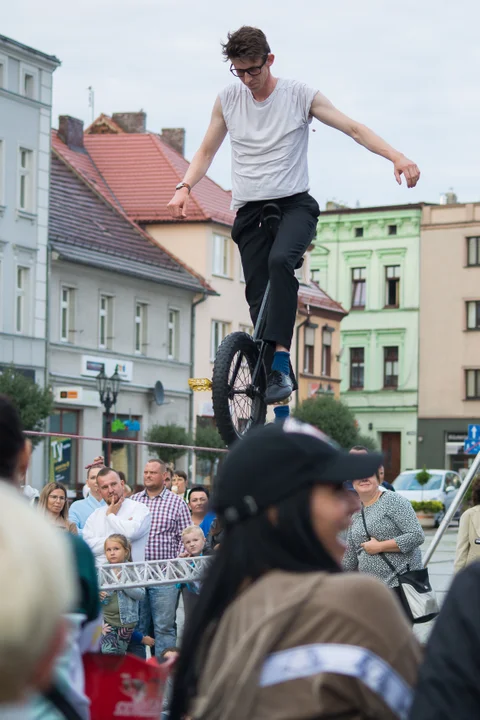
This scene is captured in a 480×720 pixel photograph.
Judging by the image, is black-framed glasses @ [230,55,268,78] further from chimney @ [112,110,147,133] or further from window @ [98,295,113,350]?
chimney @ [112,110,147,133]

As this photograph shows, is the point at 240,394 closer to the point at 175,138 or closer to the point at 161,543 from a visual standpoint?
the point at 161,543

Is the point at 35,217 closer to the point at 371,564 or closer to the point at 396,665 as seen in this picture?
the point at 371,564

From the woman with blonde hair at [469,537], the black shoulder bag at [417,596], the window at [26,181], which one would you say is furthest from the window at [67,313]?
the black shoulder bag at [417,596]

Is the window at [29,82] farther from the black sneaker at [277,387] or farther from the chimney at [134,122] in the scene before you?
the black sneaker at [277,387]

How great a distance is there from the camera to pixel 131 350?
48.2 m

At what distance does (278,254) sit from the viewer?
7.54 m

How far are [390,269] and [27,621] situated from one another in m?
71.3

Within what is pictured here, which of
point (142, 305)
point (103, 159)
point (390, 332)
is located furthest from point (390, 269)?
point (142, 305)

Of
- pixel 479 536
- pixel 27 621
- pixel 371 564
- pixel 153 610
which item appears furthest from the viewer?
pixel 153 610

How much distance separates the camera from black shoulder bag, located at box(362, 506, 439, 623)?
26.7 ft

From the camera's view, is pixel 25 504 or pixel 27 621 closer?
pixel 27 621

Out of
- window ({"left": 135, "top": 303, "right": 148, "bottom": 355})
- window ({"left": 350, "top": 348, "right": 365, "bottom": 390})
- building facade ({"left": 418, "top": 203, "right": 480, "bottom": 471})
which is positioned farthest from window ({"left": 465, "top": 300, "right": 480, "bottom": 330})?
window ({"left": 135, "top": 303, "right": 148, "bottom": 355})

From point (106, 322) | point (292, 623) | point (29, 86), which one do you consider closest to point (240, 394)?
point (292, 623)

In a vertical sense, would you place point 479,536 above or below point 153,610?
above
